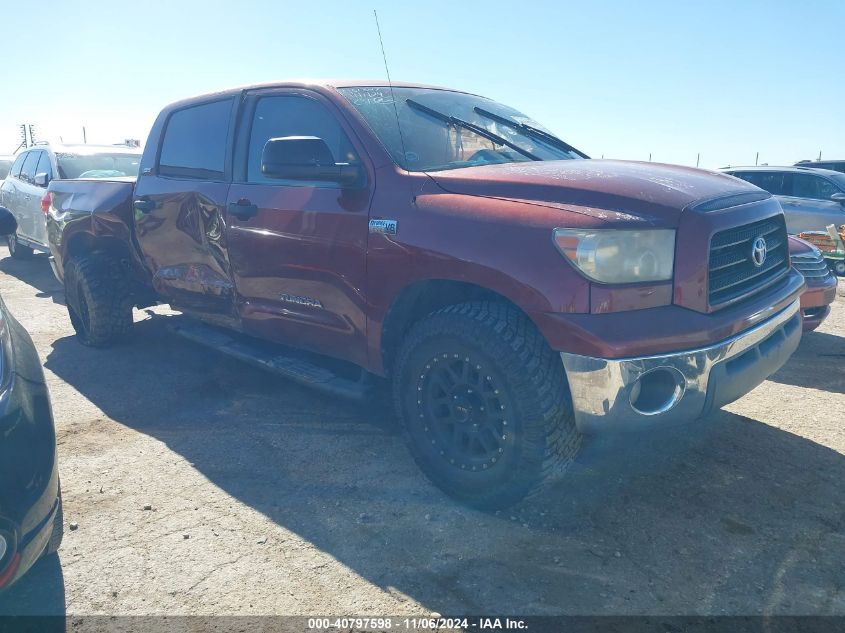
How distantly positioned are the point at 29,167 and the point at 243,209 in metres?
7.63

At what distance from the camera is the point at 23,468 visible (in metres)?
2.03

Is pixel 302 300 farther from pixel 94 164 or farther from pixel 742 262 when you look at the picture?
pixel 94 164

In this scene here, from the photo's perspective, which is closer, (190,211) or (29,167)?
(190,211)

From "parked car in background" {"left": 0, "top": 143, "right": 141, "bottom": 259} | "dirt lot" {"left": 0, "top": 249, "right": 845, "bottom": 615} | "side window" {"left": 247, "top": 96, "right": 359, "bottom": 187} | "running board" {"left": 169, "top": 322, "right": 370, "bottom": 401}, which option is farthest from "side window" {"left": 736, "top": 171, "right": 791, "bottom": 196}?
"parked car in background" {"left": 0, "top": 143, "right": 141, "bottom": 259}

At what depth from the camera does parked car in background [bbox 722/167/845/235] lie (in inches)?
359

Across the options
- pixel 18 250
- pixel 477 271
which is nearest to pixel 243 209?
pixel 477 271

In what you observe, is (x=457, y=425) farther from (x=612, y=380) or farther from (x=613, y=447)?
(x=613, y=447)

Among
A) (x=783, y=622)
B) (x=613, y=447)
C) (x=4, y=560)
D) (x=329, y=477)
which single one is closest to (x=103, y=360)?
(x=329, y=477)

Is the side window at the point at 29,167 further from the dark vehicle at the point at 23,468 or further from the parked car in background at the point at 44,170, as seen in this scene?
the dark vehicle at the point at 23,468

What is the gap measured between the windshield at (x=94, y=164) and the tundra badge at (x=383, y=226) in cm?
636

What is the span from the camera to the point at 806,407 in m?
3.96

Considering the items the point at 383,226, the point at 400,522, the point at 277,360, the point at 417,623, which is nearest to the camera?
the point at 417,623

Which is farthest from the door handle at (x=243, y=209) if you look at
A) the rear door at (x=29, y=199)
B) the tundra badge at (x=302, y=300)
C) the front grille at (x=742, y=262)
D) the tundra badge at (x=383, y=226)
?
the rear door at (x=29, y=199)

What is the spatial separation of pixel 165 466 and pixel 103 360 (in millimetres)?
2195
